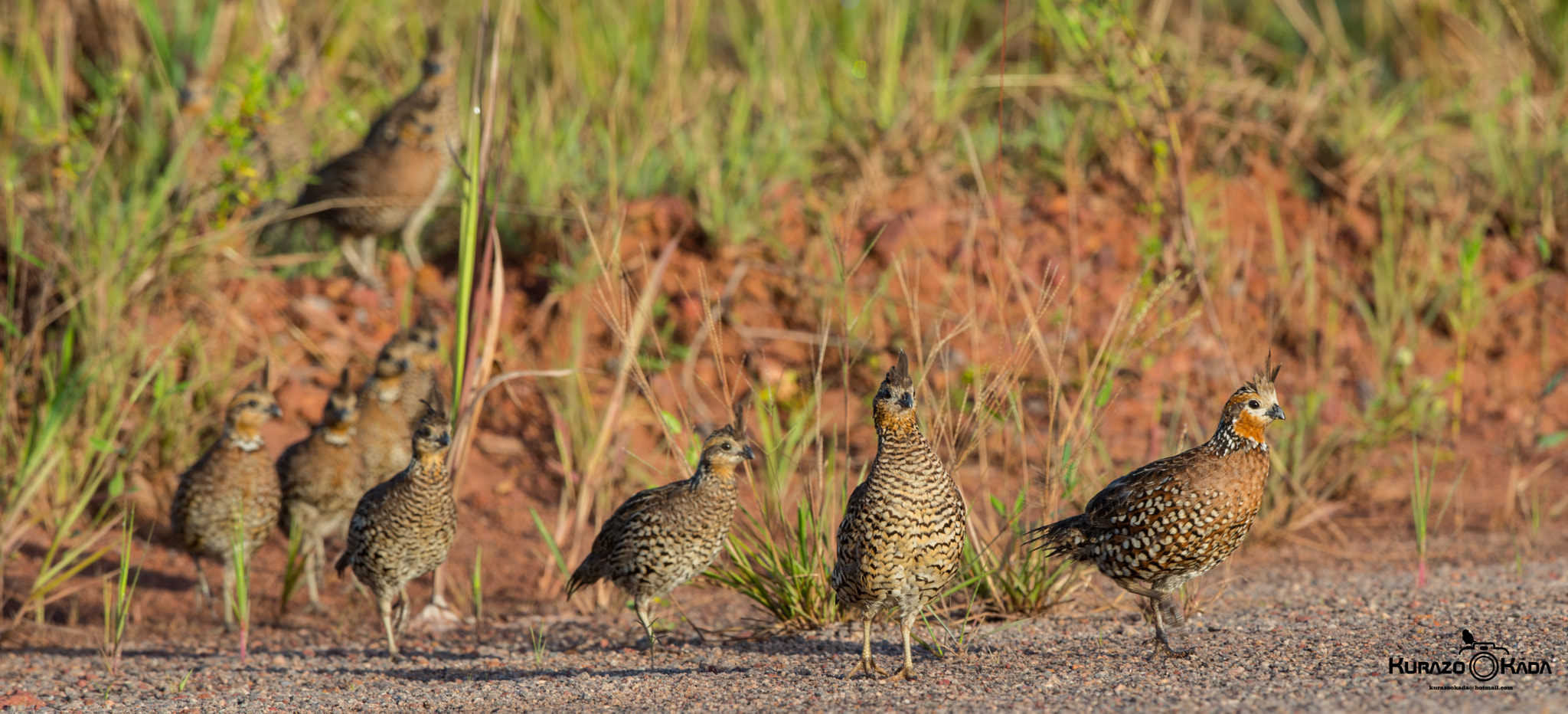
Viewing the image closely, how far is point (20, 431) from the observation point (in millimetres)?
7254

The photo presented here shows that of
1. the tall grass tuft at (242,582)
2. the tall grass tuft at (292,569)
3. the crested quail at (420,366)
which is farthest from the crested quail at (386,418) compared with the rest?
the tall grass tuft at (242,582)

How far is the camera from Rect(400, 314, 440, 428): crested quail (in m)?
7.34

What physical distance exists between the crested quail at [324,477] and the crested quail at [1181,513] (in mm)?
3542

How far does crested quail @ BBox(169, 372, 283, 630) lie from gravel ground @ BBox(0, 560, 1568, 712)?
0.45 meters

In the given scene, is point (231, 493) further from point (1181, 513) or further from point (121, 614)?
point (1181, 513)

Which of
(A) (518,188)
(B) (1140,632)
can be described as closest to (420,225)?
(A) (518,188)

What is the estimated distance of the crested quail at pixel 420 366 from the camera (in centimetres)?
734

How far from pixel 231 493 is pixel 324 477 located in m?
0.51

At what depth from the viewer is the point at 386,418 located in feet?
23.6

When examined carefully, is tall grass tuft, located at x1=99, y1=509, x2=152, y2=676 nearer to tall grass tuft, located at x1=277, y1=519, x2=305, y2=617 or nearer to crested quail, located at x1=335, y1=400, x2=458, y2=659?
tall grass tuft, located at x1=277, y1=519, x2=305, y2=617

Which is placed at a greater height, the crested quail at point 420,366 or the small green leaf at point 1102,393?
Result: the crested quail at point 420,366

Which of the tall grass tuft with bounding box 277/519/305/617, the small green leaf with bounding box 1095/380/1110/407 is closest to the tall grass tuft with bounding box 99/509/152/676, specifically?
the tall grass tuft with bounding box 277/519/305/617

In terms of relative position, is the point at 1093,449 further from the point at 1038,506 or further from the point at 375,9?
the point at 375,9

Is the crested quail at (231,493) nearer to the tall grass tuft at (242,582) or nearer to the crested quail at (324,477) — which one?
the tall grass tuft at (242,582)
